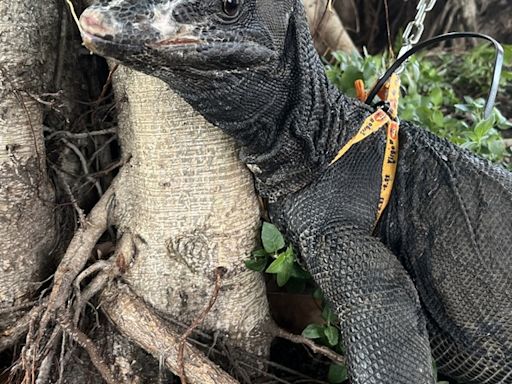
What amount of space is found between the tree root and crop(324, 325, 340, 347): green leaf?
26 cm

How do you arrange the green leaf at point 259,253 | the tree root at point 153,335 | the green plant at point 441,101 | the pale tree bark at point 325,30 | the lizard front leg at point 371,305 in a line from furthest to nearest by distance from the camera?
the pale tree bark at point 325,30 → the green plant at point 441,101 → the green leaf at point 259,253 → the tree root at point 153,335 → the lizard front leg at point 371,305

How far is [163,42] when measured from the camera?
103 centimetres

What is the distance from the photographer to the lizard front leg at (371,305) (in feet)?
4.36

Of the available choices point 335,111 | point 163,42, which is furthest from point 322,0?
point 163,42

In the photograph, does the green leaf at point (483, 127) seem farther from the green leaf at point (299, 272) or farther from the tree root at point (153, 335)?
the tree root at point (153, 335)

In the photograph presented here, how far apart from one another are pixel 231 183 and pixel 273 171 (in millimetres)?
115

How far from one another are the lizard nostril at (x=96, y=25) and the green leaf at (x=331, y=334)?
2.97 feet

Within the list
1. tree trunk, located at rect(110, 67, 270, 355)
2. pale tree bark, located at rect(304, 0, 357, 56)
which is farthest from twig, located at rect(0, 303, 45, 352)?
pale tree bark, located at rect(304, 0, 357, 56)

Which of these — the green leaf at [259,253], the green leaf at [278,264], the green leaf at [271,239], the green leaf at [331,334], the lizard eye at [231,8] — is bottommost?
the green leaf at [331,334]

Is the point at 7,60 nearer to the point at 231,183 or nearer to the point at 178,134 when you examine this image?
the point at 178,134

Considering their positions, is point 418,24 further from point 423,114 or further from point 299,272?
point 299,272

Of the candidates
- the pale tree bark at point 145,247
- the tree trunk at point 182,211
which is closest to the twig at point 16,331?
the pale tree bark at point 145,247

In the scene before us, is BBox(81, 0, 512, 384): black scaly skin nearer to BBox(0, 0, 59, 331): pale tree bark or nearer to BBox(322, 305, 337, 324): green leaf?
BBox(322, 305, 337, 324): green leaf

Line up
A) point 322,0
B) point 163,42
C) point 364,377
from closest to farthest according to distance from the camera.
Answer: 1. point 163,42
2. point 364,377
3. point 322,0
